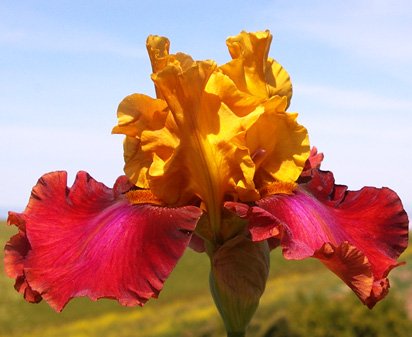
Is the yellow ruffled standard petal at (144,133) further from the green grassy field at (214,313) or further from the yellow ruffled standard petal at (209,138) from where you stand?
the green grassy field at (214,313)

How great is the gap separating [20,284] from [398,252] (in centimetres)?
107

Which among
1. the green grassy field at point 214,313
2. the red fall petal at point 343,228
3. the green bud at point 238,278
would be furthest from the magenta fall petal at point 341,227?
the green grassy field at point 214,313

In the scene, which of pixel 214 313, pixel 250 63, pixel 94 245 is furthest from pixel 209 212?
pixel 214 313

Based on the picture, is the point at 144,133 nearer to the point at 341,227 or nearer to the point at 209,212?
the point at 209,212

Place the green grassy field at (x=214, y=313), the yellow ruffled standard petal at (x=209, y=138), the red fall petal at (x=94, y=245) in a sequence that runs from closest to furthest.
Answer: the red fall petal at (x=94, y=245), the yellow ruffled standard petal at (x=209, y=138), the green grassy field at (x=214, y=313)

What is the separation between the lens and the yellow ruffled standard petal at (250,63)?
6.54 feet

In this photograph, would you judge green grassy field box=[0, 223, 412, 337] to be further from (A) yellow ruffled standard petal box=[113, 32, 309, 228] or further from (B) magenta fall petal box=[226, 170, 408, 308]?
(A) yellow ruffled standard petal box=[113, 32, 309, 228]

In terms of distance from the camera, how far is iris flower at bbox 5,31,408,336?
5.92ft

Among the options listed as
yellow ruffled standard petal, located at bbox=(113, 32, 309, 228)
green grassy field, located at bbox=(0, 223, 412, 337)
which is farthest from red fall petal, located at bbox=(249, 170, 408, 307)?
green grassy field, located at bbox=(0, 223, 412, 337)

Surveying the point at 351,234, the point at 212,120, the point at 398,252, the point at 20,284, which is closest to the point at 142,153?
the point at 212,120

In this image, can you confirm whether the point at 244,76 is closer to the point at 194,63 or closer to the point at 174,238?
the point at 194,63

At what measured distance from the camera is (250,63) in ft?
6.76

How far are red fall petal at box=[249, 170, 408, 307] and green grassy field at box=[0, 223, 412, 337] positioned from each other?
21.1 ft

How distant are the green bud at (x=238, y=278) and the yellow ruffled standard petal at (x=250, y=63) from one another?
42 cm
